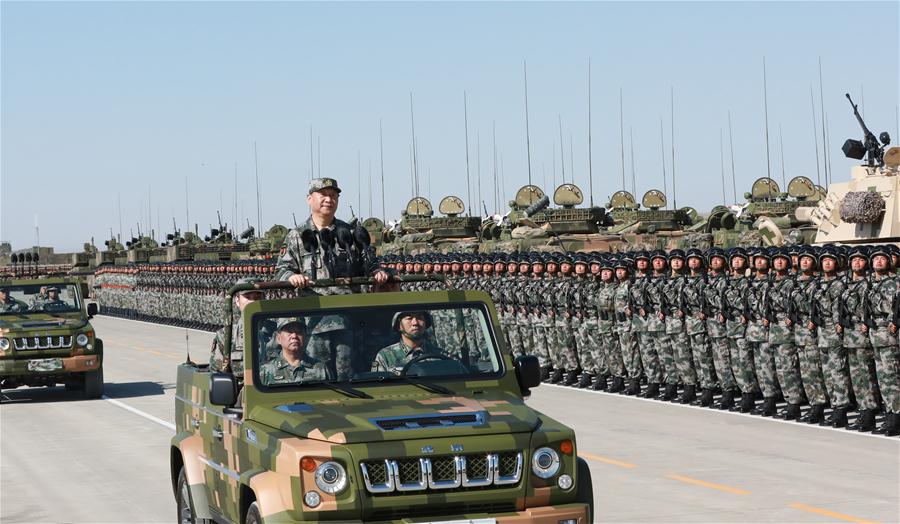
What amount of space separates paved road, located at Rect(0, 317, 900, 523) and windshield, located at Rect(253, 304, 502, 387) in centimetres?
262

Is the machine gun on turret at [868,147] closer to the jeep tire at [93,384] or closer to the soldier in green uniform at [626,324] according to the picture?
the soldier in green uniform at [626,324]

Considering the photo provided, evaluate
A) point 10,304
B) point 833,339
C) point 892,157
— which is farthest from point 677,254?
point 10,304

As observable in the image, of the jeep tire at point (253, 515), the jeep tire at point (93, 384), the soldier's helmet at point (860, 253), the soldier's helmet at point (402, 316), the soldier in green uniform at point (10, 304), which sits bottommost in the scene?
the jeep tire at point (93, 384)

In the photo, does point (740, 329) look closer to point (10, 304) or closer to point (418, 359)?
point (418, 359)

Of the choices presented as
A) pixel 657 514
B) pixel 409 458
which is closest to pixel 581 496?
pixel 409 458

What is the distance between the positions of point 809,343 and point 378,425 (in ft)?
32.0

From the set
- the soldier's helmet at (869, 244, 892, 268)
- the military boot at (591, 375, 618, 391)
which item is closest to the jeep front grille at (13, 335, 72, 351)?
the military boot at (591, 375, 618, 391)

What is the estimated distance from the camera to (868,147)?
23.5 metres

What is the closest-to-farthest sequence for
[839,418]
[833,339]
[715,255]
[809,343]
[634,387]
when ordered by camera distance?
[833,339] < [839,418] < [809,343] < [715,255] < [634,387]

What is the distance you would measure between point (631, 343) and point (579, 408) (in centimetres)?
154

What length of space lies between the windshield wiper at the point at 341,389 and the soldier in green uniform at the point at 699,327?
1066 centimetres

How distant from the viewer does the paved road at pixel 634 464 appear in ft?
35.3

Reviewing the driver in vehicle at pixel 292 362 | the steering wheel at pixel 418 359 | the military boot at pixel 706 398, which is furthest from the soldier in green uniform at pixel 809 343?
the driver in vehicle at pixel 292 362

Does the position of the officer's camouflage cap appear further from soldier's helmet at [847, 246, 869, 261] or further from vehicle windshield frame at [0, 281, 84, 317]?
vehicle windshield frame at [0, 281, 84, 317]
